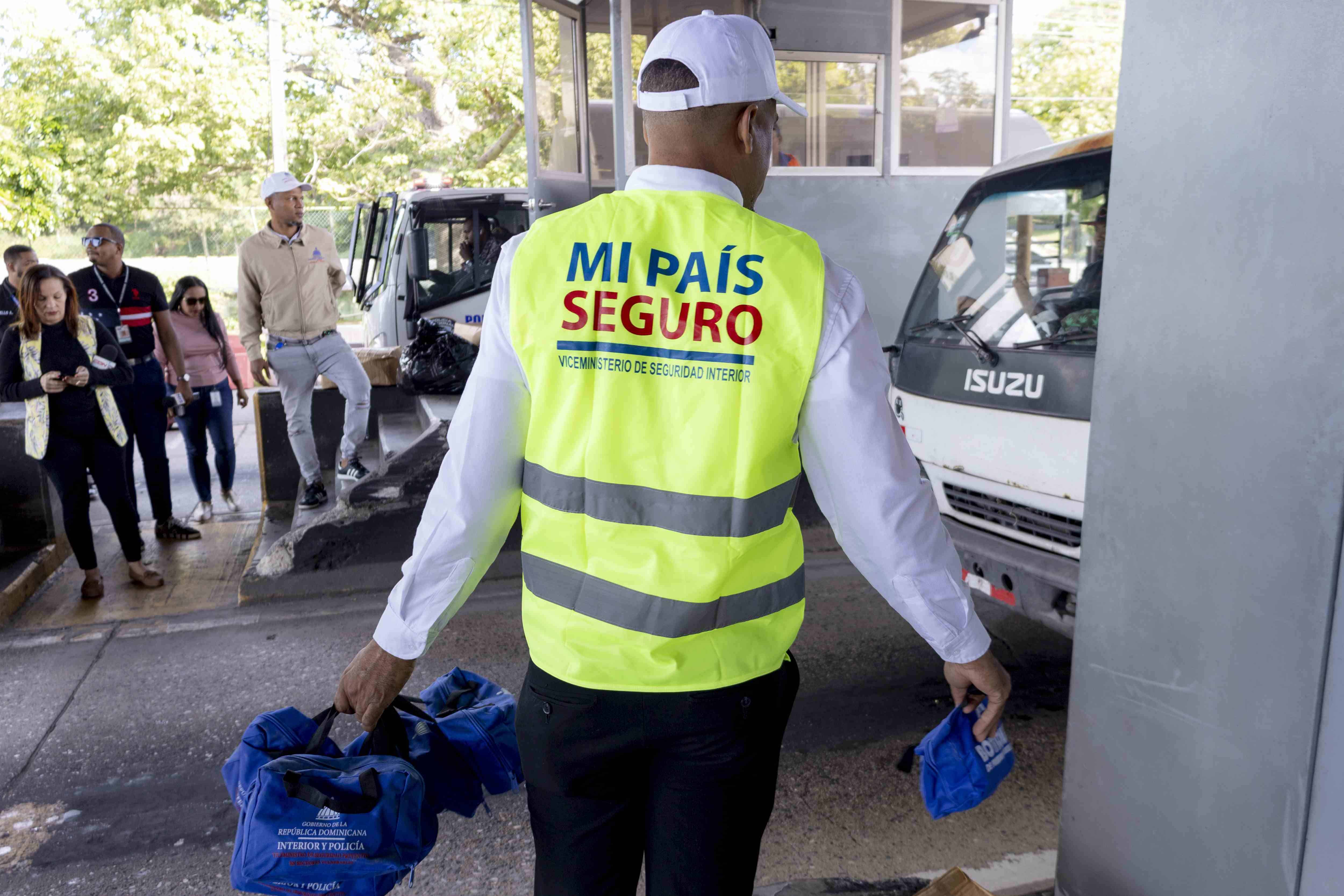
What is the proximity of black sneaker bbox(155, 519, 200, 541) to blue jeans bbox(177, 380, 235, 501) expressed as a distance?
1.81 feet

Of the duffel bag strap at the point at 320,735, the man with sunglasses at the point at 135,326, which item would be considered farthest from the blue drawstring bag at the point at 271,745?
the man with sunglasses at the point at 135,326

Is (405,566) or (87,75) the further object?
(87,75)

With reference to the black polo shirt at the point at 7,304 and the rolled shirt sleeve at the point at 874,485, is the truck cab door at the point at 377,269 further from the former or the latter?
the rolled shirt sleeve at the point at 874,485

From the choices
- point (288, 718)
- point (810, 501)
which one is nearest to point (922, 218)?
point (810, 501)

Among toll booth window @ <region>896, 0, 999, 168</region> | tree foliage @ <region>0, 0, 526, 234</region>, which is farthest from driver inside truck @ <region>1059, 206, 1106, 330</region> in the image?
tree foliage @ <region>0, 0, 526, 234</region>

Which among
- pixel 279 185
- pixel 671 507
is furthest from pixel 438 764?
pixel 279 185

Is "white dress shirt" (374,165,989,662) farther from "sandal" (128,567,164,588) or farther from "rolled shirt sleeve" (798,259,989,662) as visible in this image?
"sandal" (128,567,164,588)

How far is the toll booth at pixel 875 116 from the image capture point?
7.17m

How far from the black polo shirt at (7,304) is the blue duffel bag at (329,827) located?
6274 mm

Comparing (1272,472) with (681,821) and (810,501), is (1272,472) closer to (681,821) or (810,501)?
(681,821)

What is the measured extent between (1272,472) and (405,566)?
4.94ft

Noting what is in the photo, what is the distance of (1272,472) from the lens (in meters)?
1.83

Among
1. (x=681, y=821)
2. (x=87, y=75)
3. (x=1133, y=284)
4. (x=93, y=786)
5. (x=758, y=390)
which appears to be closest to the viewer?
(x=758, y=390)

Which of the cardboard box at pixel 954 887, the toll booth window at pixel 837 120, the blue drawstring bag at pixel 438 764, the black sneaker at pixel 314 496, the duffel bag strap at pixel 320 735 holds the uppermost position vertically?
the toll booth window at pixel 837 120
